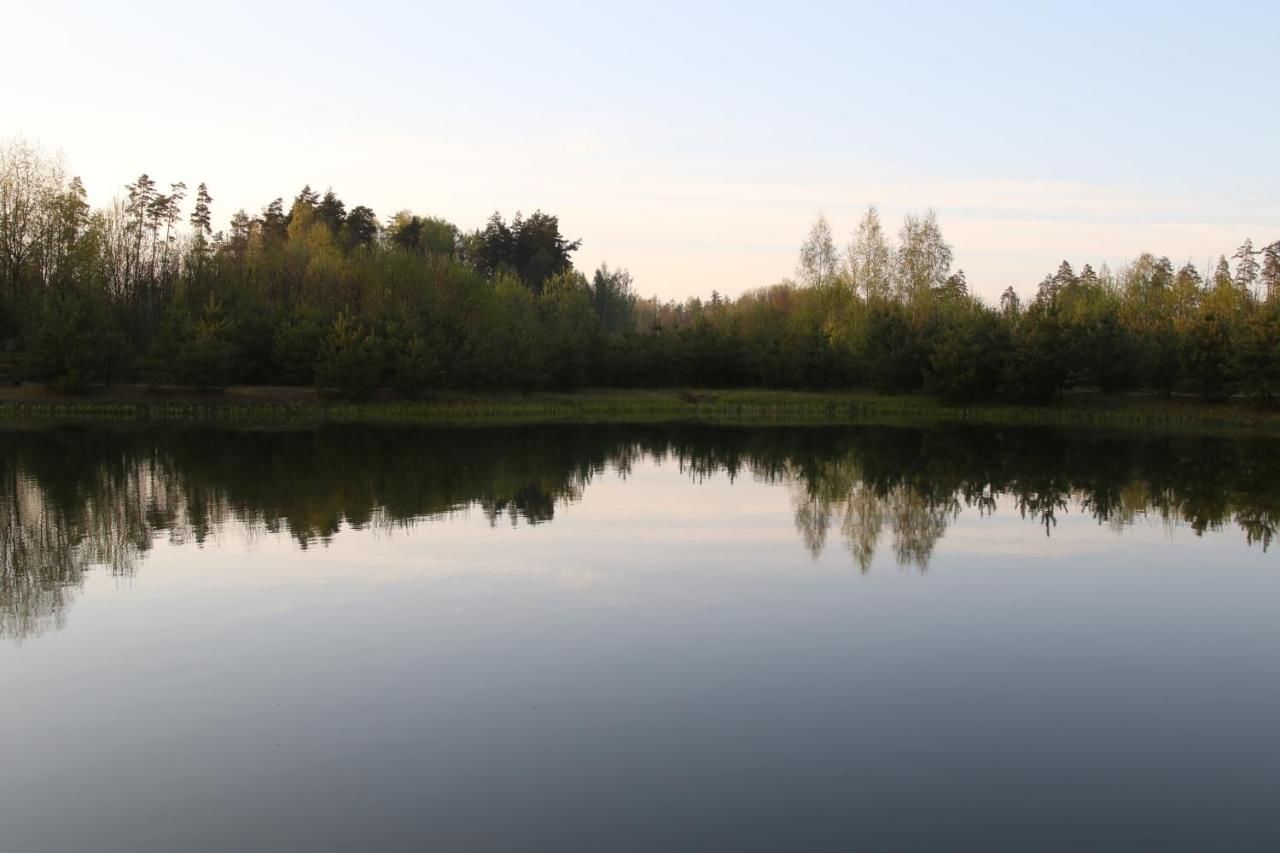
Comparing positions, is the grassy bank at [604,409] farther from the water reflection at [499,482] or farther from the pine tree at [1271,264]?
the pine tree at [1271,264]

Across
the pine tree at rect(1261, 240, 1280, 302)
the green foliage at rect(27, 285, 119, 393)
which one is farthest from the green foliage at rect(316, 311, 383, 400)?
the pine tree at rect(1261, 240, 1280, 302)

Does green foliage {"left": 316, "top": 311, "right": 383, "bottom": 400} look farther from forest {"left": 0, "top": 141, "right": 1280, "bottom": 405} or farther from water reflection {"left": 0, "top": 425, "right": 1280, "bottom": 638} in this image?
water reflection {"left": 0, "top": 425, "right": 1280, "bottom": 638}

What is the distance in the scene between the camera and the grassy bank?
157 ft

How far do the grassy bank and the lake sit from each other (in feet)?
88.4

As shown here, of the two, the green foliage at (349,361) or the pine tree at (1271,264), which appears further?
the pine tree at (1271,264)

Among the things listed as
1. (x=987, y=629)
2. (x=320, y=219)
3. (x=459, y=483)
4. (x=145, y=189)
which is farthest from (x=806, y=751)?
(x=320, y=219)

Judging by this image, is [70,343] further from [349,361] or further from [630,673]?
[630,673]

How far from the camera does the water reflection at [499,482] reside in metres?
17.5

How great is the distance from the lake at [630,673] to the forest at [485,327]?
29.0 meters

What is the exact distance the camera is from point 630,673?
10.2 meters

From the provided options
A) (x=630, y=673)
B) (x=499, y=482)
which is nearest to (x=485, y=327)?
(x=499, y=482)

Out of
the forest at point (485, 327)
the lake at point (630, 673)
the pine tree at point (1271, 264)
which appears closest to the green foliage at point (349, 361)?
the forest at point (485, 327)

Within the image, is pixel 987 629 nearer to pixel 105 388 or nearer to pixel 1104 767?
pixel 1104 767

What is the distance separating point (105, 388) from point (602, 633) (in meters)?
47.2
